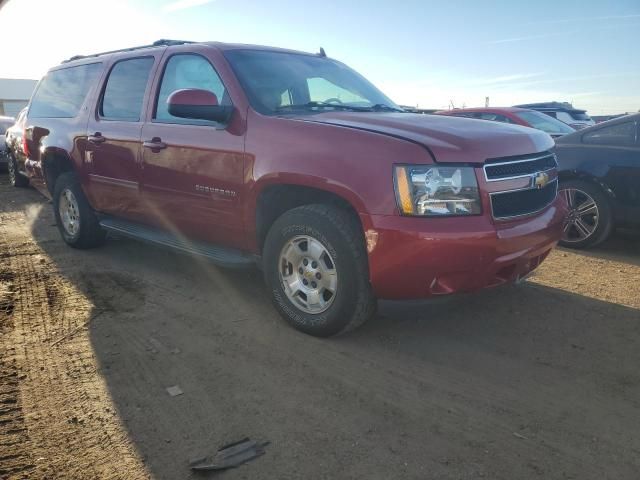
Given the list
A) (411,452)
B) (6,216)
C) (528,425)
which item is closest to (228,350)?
(411,452)

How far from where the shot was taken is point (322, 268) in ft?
10.8

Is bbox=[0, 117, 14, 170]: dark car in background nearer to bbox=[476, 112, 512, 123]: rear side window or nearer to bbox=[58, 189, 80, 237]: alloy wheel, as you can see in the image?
bbox=[58, 189, 80, 237]: alloy wheel

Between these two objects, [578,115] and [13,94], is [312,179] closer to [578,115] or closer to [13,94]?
[578,115]

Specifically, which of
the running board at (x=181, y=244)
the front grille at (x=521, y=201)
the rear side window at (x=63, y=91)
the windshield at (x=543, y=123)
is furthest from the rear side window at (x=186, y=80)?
the windshield at (x=543, y=123)

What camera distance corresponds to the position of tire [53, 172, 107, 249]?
17.7 feet

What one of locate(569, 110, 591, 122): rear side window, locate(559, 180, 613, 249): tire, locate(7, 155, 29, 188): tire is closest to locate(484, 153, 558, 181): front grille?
locate(559, 180, 613, 249): tire

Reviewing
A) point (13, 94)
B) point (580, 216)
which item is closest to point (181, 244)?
point (580, 216)

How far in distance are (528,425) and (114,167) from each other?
3949 mm

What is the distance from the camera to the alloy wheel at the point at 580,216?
18.0 ft

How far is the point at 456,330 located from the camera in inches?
142

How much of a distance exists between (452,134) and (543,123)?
700 centimetres

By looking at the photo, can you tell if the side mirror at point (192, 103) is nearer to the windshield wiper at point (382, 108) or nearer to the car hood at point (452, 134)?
the car hood at point (452, 134)

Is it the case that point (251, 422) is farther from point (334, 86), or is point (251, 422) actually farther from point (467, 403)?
point (334, 86)

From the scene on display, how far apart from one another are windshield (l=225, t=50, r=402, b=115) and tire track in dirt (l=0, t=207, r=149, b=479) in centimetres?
202
